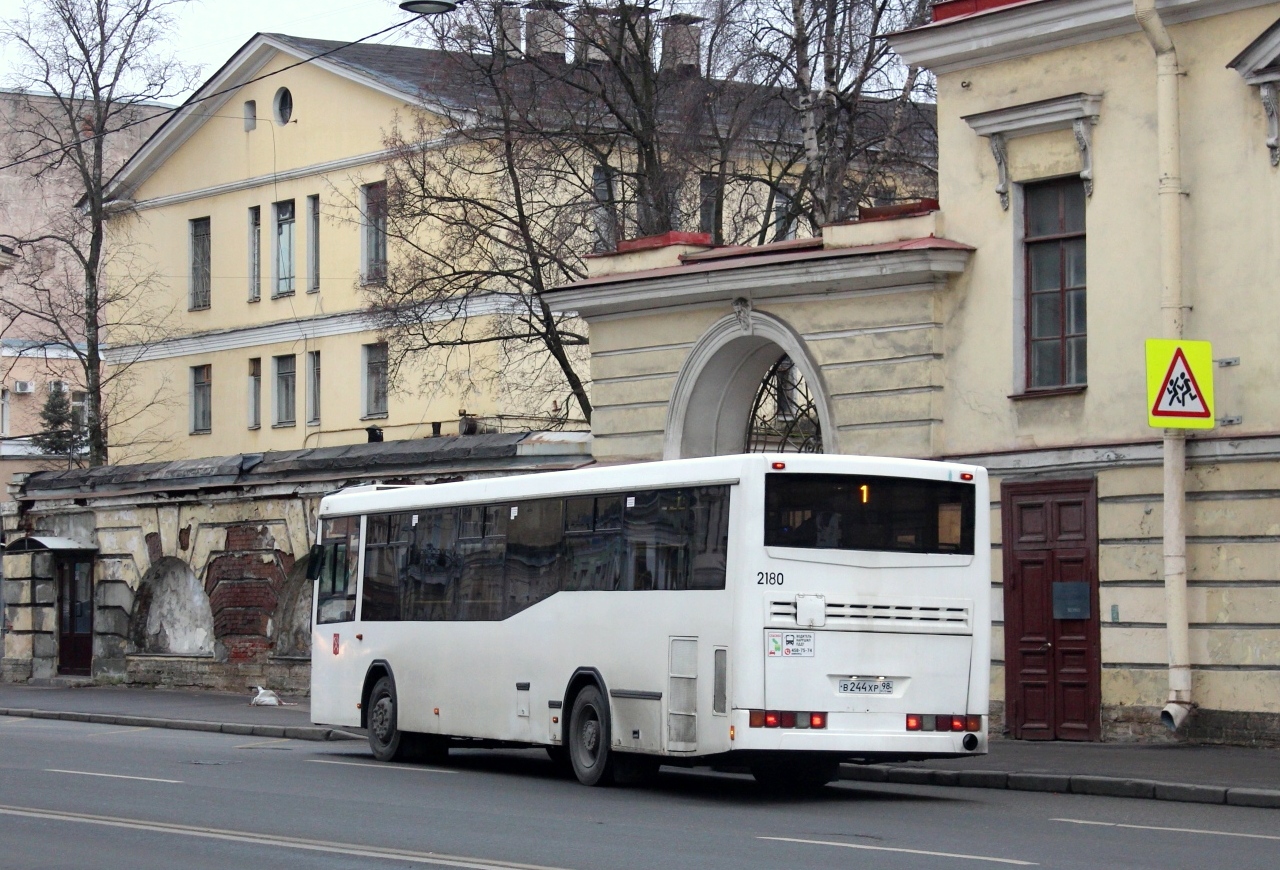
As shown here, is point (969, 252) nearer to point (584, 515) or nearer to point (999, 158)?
point (999, 158)

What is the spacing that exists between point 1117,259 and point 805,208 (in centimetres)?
1238

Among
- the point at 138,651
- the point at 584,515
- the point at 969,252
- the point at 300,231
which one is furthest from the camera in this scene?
the point at 300,231

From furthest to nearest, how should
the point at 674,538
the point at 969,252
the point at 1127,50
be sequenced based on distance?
the point at 969,252 → the point at 1127,50 → the point at 674,538

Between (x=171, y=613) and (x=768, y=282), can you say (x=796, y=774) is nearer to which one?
(x=768, y=282)

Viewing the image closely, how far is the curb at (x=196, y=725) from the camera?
88.4 ft

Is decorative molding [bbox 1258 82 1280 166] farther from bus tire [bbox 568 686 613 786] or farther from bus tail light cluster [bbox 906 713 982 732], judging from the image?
bus tire [bbox 568 686 613 786]

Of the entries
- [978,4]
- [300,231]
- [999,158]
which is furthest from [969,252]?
[300,231]

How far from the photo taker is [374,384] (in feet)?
161

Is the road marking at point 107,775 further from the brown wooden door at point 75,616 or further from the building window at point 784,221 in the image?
the brown wooden door at point 75,616

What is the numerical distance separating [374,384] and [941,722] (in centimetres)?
3315

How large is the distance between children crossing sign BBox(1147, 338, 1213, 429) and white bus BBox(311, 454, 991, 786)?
3.74m

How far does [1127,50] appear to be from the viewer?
72.8ft

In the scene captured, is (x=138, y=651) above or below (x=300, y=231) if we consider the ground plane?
below

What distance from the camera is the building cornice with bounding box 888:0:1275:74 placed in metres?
21.5
